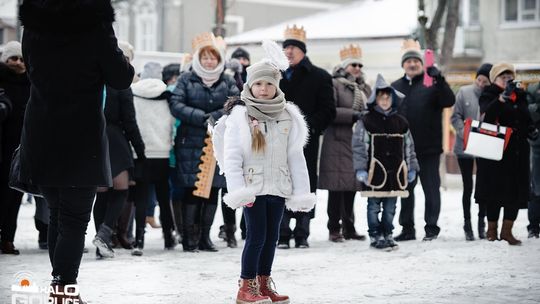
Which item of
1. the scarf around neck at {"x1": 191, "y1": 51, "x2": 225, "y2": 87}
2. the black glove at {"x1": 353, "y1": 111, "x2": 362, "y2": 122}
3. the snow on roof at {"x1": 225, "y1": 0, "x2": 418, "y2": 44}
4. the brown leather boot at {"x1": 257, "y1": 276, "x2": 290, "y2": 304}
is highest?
the snow on roof at {"x1": 225, "y1": 0, "x2": 418, "y2": 44}

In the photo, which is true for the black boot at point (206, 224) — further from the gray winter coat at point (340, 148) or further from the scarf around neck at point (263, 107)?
the scarf around neck at point (263, 107)

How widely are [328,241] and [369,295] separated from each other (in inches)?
183

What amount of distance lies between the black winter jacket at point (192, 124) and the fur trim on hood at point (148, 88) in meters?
0.18

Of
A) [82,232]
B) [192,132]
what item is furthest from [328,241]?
[82,232]

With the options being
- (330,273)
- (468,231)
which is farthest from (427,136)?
(330,273)

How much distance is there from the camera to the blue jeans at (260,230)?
8.05 m

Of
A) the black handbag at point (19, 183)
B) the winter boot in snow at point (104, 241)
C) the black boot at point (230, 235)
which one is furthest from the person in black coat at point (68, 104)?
the black boot at point (230, 235)

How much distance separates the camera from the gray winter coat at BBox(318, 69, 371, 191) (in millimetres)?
13102

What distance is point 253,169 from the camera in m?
8.06

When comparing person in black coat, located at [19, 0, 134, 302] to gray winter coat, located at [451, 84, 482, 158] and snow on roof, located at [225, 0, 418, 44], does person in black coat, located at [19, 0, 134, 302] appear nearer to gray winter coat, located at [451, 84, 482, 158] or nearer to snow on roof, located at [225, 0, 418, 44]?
gray winter coat, located at [451, 84, 482, 158]

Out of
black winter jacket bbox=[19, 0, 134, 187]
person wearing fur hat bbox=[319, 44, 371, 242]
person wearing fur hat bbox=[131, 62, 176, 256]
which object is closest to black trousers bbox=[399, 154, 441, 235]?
person wearing fur hat bbox=[319, 44, 371, 242]

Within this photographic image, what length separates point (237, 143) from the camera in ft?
26.4

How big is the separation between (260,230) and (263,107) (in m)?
0.86

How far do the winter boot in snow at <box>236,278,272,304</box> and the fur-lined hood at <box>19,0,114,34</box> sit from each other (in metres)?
2.10
